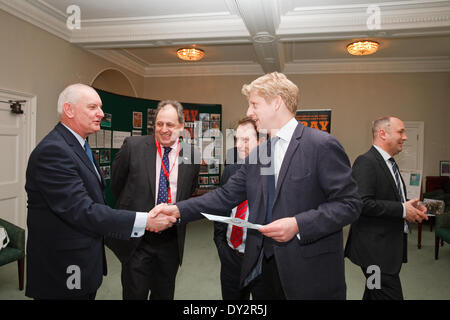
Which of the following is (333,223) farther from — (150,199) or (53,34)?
(53,34)

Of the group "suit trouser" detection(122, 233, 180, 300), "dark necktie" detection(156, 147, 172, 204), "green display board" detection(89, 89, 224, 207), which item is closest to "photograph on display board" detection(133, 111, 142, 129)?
"green display board" detection(89, 89, 224, 207)

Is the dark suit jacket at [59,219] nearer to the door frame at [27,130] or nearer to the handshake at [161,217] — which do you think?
the handshake at [161,217]

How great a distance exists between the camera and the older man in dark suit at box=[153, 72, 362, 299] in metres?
1.45

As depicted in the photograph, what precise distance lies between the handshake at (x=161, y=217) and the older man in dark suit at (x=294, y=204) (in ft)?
1.87

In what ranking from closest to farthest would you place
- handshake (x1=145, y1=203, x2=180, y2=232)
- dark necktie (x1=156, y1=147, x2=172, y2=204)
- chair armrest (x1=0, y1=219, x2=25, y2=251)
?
1. handshake (x1=145, y1=203, x2=180, y2=232)
2. dark necktie (x1=156, y1=147, x2=172, y2=204)
3. chair armrest (x1=0, y1=219, x2=25, y2=251)

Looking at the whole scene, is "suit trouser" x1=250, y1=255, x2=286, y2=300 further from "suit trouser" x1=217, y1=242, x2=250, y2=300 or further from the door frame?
the door frame

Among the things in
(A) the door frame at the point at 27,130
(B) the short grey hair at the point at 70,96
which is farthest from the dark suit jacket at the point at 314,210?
(A) the door frame at the point at 27,130

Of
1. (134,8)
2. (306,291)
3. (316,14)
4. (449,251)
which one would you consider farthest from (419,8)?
(306,291)

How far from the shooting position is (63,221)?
170 centimetres

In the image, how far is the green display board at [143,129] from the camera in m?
5.81

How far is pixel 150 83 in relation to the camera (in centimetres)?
852

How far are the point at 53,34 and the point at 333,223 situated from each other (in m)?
5.39

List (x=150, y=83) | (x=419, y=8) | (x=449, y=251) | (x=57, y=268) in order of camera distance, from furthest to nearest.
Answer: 1. (x=150, y=83)
2. (x=449, y=251)
3. (x=419, y=8)
4. (x=57, y=268)

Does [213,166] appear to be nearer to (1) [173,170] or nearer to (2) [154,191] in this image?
(1) [173,170]
